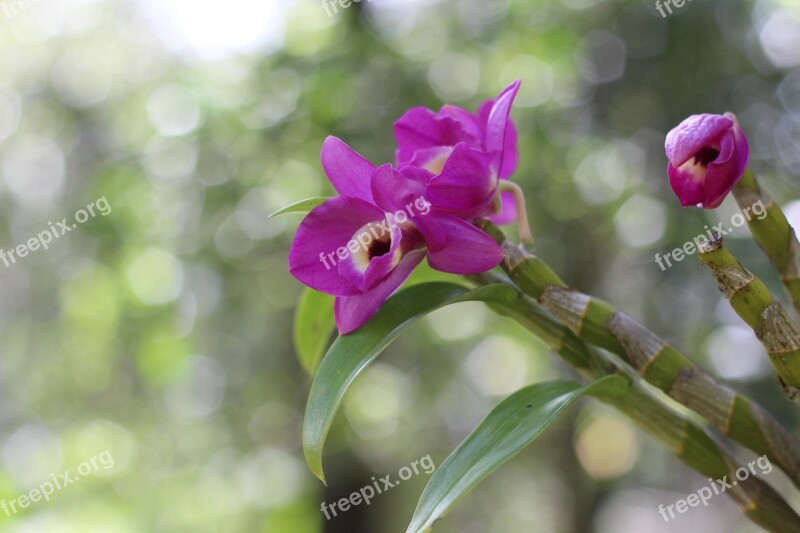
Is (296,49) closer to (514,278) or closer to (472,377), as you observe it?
(472,377)

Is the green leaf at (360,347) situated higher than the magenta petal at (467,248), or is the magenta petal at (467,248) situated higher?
the magenta petal at (467,248)

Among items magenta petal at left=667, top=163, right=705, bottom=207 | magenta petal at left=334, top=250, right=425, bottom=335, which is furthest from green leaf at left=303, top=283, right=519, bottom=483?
magenta petal at left=667, top=163, right=705, bottom=207

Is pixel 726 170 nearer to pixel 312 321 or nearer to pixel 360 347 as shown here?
pixel 360 347

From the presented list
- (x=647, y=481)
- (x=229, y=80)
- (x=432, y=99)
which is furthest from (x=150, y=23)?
(x=647, y=481)

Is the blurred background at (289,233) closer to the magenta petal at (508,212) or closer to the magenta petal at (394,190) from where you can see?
the magenta petal at (508,212)

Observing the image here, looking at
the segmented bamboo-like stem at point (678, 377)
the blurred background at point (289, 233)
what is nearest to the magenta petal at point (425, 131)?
the segmented bamboo-like stem at point (678, 377)

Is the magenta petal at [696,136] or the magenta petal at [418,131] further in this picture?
the magenta petal at [418,131]
